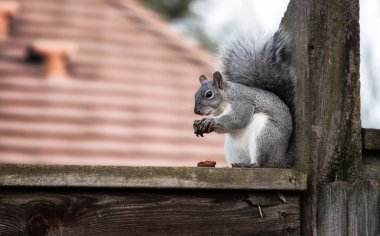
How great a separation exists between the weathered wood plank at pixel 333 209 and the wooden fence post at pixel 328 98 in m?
0.02

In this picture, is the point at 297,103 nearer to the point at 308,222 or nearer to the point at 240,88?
the point at 308,222

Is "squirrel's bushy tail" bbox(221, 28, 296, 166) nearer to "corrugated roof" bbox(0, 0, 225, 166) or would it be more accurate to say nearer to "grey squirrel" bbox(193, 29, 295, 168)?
"grey squirrel" bbox(193, 29, 295, 168)

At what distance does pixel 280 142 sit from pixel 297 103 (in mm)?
406

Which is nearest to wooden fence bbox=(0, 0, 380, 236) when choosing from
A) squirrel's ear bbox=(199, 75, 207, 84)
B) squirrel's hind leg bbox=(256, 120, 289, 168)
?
squirrel's hind leg bbox=(256, 120, 289, 168)

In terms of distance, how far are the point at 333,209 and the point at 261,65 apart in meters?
0.84

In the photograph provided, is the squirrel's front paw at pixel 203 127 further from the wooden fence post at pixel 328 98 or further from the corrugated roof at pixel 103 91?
the corrugated roof at pixel 103 91

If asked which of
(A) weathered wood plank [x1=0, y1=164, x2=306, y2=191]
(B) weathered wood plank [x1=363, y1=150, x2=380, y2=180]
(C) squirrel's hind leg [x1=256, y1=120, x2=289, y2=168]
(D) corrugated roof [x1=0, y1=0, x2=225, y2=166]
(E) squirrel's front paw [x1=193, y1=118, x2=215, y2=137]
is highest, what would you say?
(D) corrugated roof [x1=0, y1=0, x2=225, y2=166]

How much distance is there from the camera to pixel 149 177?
1441mm

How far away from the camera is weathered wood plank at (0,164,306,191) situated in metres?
1.41

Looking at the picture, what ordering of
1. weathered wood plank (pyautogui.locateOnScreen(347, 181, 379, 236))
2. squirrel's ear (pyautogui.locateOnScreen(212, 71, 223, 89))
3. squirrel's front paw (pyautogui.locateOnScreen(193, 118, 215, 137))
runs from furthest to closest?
squirrel's ear (pyautogui.locateOnScreen(212, 71, 223, 89)) → squirrel's front paw (pyautogui.locateOnScreen(193, 118, 215, 137)) → weathered wood plank (pyautogui.locateOnScreen(347, 181, 379, 236))

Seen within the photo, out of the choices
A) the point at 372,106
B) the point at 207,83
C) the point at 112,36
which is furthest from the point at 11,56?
the point at 207,83

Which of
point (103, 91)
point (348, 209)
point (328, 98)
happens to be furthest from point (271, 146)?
point (103, 91)

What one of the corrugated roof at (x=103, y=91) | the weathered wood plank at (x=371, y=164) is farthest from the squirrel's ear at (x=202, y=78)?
the corrugated roof at (x=103, y=91)

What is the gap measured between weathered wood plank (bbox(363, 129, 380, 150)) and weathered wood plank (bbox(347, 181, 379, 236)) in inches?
5.4
